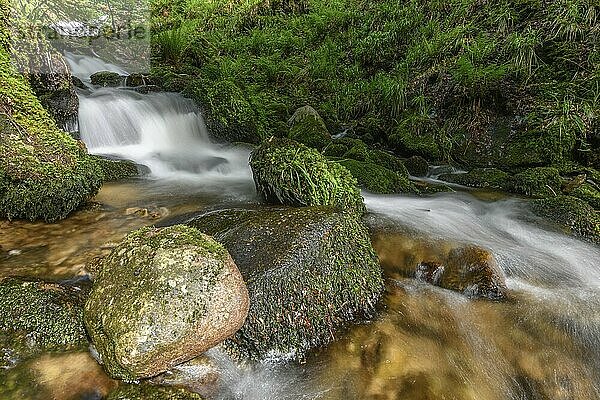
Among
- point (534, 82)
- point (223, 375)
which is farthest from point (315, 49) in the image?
point (223, 375)

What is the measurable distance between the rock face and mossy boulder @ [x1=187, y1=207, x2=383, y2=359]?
196mm

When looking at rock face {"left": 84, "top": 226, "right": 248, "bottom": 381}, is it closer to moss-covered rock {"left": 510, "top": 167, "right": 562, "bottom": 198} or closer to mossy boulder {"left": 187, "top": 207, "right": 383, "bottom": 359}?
mossy boulder {"left": 187, "top": 207, "right": 383, "bottom": 359}

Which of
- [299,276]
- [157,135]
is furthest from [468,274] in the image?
[157,135]

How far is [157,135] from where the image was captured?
7359 millimetres

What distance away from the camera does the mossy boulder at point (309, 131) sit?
6.79 metres

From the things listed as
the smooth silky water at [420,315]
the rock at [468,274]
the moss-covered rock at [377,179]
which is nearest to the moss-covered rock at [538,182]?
A: the smooth silky water at [420,315]

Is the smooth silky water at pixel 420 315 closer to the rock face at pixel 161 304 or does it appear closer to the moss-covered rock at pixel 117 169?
the rock face at pixel 161 304

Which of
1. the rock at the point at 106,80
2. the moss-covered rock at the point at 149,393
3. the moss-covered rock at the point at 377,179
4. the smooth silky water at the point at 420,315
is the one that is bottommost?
the moss-covered rock at the point at 149,393

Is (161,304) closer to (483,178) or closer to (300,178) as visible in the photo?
(300,178)

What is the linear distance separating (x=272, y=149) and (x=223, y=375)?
2.37 meters

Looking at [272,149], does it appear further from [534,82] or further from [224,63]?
[224,63]

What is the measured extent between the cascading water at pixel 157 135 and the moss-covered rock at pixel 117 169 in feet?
1.03

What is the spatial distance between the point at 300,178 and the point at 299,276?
1.33m

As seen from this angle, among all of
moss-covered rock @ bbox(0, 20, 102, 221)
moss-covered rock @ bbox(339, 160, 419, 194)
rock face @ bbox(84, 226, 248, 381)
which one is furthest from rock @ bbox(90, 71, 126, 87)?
rock face @ bbox(84, 226, 248, 381)
